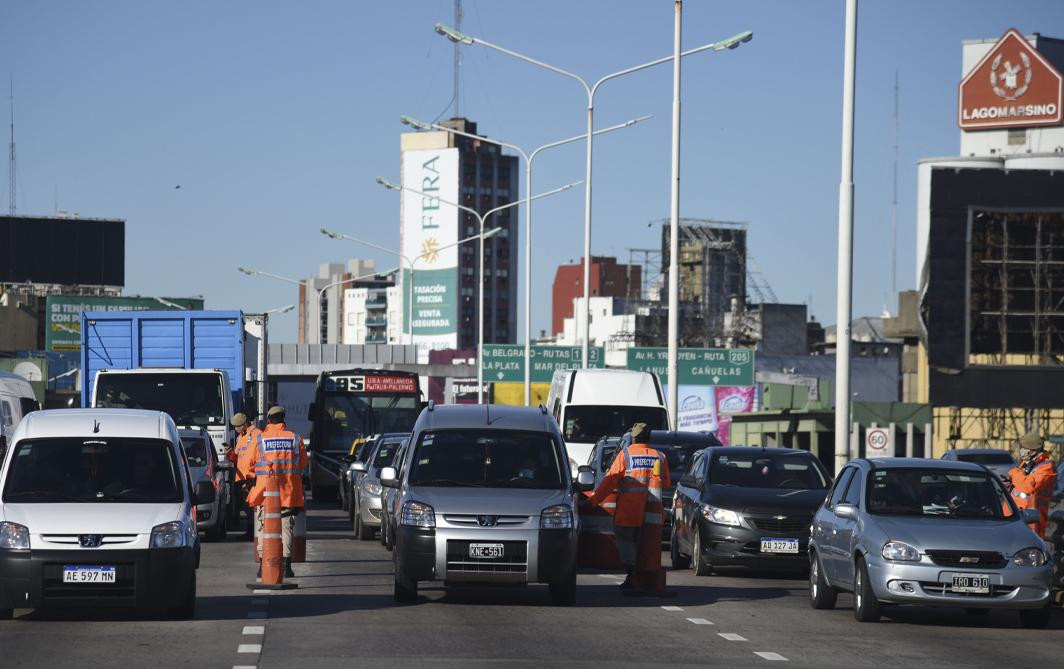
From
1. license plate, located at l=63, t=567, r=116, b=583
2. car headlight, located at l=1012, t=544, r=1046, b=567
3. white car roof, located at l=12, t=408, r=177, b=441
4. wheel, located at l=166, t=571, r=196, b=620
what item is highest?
white car roof, located at l=12, t=408, r=177, b=441

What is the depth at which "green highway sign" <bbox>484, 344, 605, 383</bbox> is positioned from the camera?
63.2m

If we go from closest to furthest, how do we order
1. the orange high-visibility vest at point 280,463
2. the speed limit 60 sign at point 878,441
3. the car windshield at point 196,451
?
the orange high-visibility vest at point 280,463 → the car windshield at point 196,451 → the speed limit 60 sign at point 878,441

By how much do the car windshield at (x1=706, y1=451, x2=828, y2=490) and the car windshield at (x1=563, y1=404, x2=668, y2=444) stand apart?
10817 mm

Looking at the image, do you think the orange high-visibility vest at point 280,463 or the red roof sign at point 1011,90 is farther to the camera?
the red roof sign at point 1011,90

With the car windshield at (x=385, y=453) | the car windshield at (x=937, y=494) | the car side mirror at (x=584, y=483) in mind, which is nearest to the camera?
the car windshield at (x=937, y=494)

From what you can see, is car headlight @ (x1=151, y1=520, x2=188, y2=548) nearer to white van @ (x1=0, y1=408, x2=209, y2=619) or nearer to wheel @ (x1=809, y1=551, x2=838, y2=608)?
white van @ (x1=0, y1=408, x2=209, y2=619)

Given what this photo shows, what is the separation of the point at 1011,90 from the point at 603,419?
44.0 m

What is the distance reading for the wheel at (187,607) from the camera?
48.3ft

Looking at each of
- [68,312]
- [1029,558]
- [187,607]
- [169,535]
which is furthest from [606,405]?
[68,312]

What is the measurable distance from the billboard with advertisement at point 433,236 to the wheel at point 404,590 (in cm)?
17050

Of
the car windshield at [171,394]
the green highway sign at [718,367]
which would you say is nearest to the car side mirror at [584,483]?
the car windshield at [171,394]

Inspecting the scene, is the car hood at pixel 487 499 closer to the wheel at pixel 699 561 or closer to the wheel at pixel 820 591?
the wheel at pixel 820 591

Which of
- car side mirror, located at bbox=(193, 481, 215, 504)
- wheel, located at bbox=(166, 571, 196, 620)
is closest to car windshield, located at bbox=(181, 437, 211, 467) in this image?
car side mirror, located at bbox=(193, 481, 215, 504)

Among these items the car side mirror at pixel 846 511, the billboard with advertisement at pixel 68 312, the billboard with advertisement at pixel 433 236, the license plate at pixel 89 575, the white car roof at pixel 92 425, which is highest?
the billboard with advertisement at pixel 433 236
